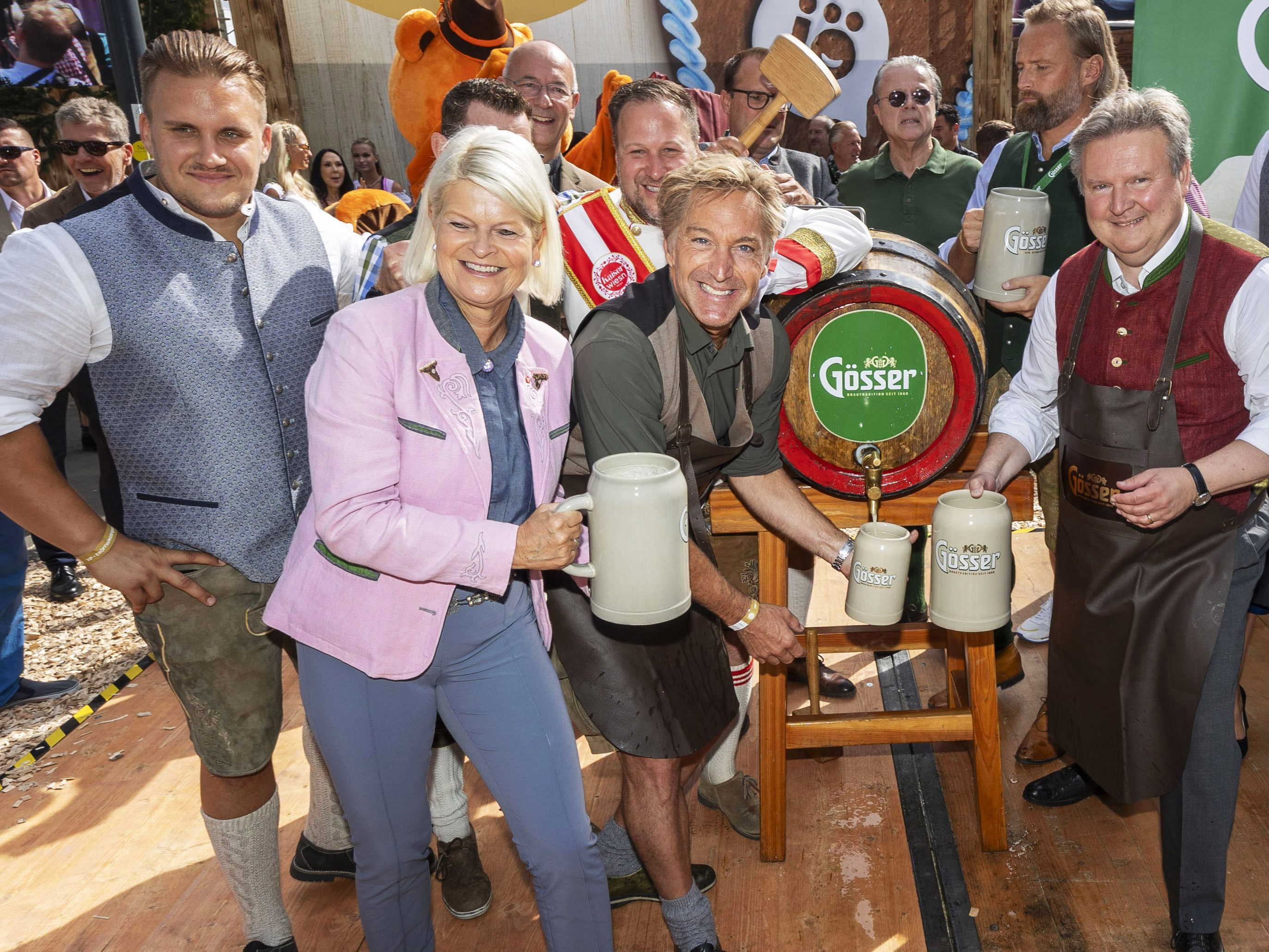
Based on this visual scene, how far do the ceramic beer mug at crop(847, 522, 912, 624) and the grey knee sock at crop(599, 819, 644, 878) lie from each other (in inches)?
33.3

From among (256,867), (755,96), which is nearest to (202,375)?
(256,867)

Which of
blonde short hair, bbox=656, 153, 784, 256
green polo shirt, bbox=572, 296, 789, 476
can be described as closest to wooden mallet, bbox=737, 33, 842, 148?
blonde short hair, bbox=656, 153, 784, 256

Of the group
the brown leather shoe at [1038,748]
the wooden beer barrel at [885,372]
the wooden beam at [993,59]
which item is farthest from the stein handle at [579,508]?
the wooden beam at [993,59]

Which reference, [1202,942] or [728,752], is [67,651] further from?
[1202,942]

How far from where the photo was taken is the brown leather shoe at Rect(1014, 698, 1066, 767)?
9.11 ft

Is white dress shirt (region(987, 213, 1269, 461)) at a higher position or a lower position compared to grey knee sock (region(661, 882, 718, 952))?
higher

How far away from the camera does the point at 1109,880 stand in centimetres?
231

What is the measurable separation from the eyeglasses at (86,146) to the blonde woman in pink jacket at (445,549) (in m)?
3.56

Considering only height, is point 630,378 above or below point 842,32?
below

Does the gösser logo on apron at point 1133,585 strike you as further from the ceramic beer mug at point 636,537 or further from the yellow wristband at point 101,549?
the yellow wristband at point 101,549

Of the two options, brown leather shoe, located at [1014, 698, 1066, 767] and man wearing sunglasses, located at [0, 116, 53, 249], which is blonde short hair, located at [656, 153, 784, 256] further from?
man wearing sunglasses, located at [0, 116, 53, 249]

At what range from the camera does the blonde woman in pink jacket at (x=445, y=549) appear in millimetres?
1558

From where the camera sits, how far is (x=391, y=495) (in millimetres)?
1572

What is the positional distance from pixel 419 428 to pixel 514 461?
0.59 feet
